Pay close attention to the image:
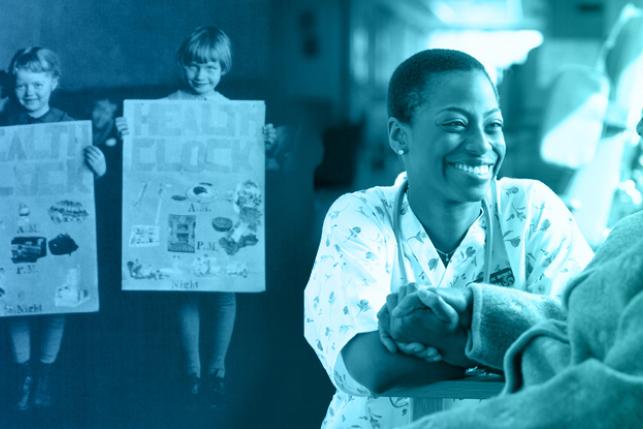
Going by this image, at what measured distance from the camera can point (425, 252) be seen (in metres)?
1.69

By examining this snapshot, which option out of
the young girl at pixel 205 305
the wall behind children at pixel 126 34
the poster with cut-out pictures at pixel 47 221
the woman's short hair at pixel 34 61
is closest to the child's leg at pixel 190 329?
the young girl at pixel 205 305

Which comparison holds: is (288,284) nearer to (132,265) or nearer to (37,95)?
(132,265)

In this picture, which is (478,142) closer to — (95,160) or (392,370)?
(392,370)

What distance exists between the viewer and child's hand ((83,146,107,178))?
1.99 meters

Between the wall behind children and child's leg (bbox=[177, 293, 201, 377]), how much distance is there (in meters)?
0.50

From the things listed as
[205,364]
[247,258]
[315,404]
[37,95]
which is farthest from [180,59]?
[315,404]

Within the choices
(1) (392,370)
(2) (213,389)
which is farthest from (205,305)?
(1) (392,370)

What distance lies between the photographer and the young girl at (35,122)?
1981mm

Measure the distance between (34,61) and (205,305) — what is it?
2.23ft

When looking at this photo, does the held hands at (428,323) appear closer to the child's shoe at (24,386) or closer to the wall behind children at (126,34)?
the wall behind children at (126,34)

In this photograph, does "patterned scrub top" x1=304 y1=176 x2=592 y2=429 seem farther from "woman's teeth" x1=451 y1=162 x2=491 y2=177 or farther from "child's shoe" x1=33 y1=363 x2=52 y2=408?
"child's shoe" x1=33 y1=363 x2=52 y2=408

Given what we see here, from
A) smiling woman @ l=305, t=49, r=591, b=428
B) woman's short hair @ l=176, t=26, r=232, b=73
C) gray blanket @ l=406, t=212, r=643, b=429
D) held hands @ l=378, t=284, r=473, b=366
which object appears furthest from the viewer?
woman's short hair @ l=176, t=26, r=232, b=73

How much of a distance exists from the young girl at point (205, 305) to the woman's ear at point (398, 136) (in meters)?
0.31

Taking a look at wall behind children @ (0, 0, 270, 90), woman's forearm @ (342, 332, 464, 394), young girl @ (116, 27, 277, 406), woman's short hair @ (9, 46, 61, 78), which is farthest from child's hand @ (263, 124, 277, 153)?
woman's forearm @ (342, 332, 464, 394)
